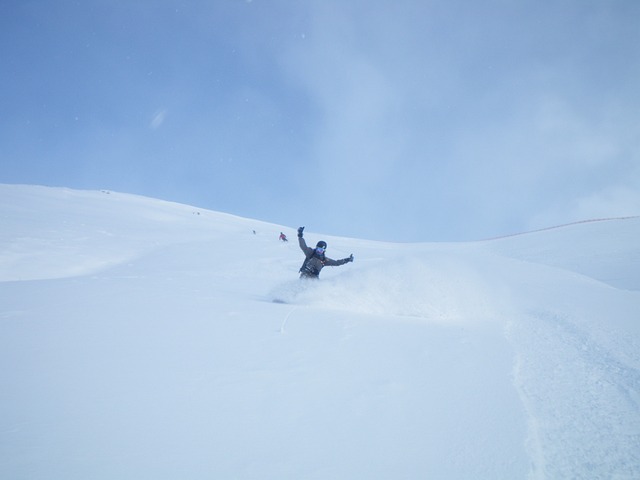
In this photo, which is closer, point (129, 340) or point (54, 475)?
point (54, 475)

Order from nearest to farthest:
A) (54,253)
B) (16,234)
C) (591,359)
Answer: (591,359)
(54,253)
(16,234)

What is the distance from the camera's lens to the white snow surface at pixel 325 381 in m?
1.91

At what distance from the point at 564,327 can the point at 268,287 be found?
22.2 ft

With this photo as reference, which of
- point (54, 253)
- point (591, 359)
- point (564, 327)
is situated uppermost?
point (54, 253)

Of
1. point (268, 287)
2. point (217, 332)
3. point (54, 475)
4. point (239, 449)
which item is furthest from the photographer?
point (268, 287)

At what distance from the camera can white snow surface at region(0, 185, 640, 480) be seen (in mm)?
1910

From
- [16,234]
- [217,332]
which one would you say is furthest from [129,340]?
[16,234]

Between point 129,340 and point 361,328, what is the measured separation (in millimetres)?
2903

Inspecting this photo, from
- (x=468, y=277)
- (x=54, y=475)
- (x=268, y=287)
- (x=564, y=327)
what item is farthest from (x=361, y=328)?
(x=268, y=287)

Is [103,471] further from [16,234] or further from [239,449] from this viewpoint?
[16,234]

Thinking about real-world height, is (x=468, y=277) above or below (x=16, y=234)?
below

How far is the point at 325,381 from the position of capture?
2.91 meters

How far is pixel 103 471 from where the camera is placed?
1.71 m

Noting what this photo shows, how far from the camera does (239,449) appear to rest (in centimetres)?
196
